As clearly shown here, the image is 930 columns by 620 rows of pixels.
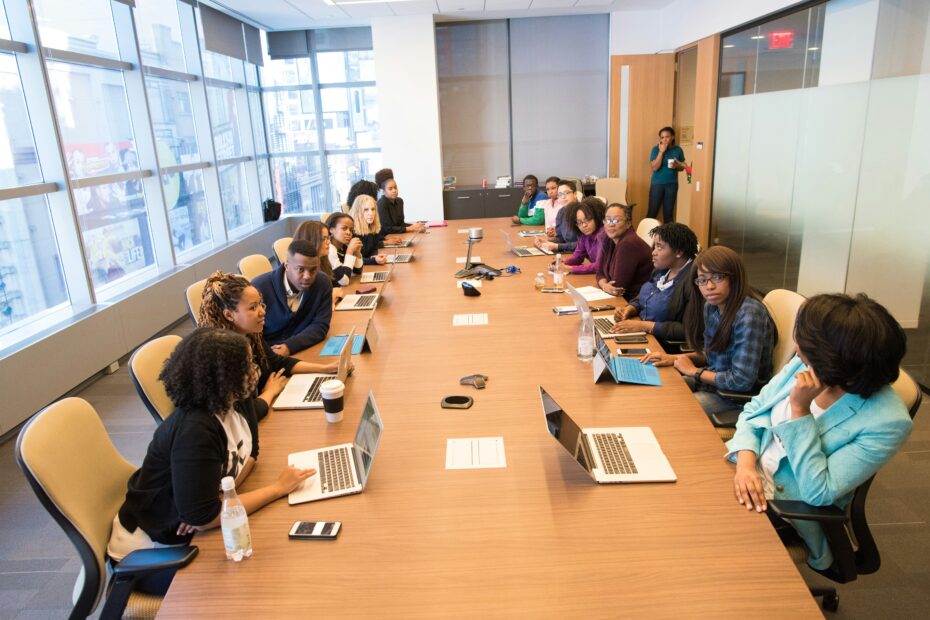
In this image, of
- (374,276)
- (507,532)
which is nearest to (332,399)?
(507,532)

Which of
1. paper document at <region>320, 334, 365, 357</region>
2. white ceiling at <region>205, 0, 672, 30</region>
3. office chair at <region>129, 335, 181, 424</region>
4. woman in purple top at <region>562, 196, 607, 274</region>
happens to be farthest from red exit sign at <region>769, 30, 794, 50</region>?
office chair at <region>129, 335, 181, 424</region>

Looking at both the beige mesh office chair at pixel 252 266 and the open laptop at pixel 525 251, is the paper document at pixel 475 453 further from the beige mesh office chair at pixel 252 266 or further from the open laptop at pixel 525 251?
the open laptop at pixel 525 251

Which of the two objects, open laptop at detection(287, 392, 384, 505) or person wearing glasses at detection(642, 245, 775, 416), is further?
person wearing glasses at detection(642, 245, 775, 416)

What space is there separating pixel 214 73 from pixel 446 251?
15.7 feet

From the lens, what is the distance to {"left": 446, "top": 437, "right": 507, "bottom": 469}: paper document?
81.2 inches

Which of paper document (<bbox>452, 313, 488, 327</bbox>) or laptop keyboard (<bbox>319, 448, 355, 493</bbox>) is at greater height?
→ paper document (<bbox>452, 313, 488, 327</bbox>)

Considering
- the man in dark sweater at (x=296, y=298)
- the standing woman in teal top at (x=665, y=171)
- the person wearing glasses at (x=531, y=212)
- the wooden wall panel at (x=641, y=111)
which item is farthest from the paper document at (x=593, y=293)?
the wooden wall panel at (x=641, y=111)

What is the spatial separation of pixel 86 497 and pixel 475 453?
122 cm

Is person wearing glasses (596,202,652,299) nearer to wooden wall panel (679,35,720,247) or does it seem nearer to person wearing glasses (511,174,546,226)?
person wearing glasses (511,174,546,226)

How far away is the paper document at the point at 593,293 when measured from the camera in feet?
13.1

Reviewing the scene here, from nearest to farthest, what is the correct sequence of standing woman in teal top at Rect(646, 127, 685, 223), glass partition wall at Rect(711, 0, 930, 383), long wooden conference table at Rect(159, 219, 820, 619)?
long wooden conference table at Rect(159, 219, 820, 619)
glass partition wall at Rect(711, 0, 930, 383)
standing woman in teal top at Rect(646, 127, 685, 223)

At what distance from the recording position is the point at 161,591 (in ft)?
5.93

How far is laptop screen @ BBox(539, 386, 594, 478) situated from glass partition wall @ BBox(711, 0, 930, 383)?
3.20 meters

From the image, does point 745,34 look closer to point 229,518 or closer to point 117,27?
point 117,27
